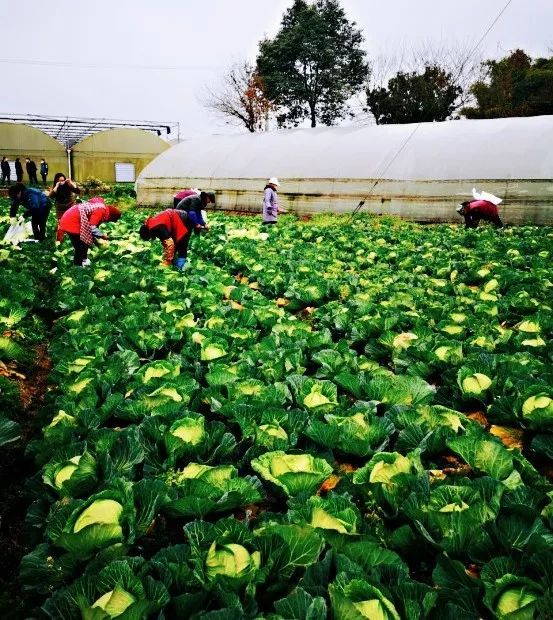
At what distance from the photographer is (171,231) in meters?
7.62

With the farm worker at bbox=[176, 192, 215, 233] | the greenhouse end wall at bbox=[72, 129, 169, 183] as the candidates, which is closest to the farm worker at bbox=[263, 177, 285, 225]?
the farm worker at bbox=[176, 192, 215, 233]

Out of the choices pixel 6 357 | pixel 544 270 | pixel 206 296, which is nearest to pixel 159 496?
pixel 6 357

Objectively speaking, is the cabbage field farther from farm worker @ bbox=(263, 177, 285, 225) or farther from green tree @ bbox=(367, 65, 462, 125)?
green tree @ bbox=(367, 65, 462, 125)

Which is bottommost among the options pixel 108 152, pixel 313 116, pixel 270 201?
pixel 270 201

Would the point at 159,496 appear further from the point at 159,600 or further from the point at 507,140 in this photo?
Answer: the point at 507,140

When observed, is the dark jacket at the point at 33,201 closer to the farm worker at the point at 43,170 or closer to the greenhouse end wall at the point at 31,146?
the farm worker at the point at 43,170

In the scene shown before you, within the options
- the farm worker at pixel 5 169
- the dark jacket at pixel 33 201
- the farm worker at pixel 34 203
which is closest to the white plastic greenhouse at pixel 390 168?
the farm worker at pixel 34 203

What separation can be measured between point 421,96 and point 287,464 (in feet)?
124

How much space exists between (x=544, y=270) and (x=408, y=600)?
20.8 ft

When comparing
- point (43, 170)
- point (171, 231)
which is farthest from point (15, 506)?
point (43, 170)

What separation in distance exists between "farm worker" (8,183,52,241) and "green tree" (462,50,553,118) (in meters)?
31.0

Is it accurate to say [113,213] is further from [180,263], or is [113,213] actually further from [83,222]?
[180,263]

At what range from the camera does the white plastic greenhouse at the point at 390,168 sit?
47.2 ft

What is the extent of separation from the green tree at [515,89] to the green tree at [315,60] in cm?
933
